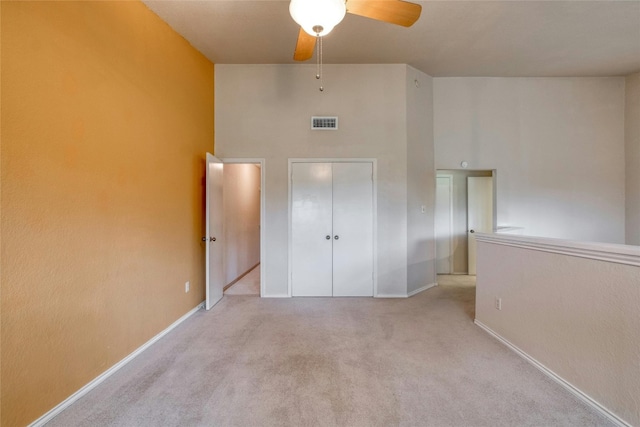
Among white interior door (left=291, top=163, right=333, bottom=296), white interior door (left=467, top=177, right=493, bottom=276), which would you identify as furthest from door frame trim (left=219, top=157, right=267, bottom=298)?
white interior door (left=467, top=177, right=493, bottom=276)

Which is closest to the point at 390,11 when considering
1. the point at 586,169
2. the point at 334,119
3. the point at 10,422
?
the point at 334,119

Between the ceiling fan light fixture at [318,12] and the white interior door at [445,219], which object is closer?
the ceiling fan light fixture at [318,12]

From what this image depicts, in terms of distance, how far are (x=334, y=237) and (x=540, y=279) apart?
2.29m

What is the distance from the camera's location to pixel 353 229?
144 inches

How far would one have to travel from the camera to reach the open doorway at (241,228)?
4.11 m

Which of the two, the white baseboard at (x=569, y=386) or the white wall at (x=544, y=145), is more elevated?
the white wall at (x=544, y=145)

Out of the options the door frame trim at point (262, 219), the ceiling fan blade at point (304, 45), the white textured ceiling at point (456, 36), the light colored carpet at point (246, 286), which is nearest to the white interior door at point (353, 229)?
the door frame trim at point (262, 219)

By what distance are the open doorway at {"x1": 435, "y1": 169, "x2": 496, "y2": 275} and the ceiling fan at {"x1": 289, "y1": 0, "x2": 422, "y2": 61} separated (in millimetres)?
3635

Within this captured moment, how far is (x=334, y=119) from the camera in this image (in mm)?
3619

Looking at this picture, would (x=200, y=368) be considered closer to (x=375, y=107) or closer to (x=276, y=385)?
(x=276, y=385)

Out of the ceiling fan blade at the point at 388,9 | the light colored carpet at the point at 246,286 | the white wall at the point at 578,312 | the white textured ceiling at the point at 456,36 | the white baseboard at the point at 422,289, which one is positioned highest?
the white textured ceiling at the point at 456,36

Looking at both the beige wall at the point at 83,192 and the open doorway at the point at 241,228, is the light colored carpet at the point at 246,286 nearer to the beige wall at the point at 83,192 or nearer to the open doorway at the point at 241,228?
the open doorway at the point at 241,228

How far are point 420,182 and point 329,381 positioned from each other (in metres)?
3.02

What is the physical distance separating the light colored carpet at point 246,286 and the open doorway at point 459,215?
3513 mm
